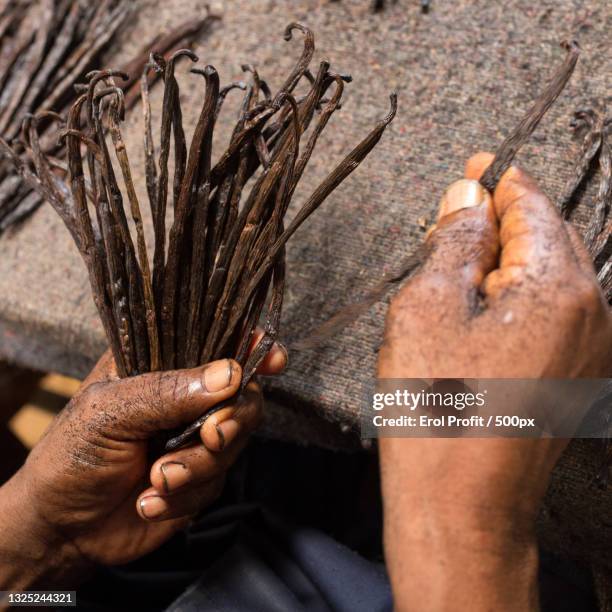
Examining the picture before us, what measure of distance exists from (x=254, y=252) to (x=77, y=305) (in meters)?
0.48

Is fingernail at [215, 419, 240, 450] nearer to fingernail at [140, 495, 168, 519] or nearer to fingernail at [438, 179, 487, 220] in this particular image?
fingernail at [140, 495, 168, 519]

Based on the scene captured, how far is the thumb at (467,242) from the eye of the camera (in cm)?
66

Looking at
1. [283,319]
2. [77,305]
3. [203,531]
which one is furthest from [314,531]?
[77,305]

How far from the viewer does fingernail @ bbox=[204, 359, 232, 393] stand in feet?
2.53

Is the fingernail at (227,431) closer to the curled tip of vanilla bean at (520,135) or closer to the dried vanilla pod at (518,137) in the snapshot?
the dried vanilla pod at (518,137)

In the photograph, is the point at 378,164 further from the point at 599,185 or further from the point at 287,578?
the point at 287,578

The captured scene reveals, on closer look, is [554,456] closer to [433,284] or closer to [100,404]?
[433,284]

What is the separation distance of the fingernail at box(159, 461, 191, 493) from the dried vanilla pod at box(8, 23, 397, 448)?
0.09 feet

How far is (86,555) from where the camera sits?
948 mm

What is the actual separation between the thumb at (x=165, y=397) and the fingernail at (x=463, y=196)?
27 cm

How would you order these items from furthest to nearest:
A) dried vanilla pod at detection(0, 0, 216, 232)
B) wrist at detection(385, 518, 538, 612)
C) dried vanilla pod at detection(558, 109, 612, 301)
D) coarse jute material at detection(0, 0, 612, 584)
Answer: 1. dried vanilla pod at detection(0, 0, 216, 232)
2. coarse jute material at detection(0, 0, 612, 584)
3. dried vanilla pod at detection(558, 109, 612, 301)
4. wrist at detection(385, 518, 538, 612)

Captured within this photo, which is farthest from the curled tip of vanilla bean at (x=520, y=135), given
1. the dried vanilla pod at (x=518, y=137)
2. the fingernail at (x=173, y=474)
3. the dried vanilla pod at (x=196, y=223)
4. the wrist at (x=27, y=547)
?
the wrist at (x=27, y=547)

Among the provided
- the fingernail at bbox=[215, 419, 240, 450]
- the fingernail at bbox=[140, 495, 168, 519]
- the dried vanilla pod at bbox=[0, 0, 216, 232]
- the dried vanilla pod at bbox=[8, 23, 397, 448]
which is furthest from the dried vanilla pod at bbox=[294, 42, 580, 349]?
the dried vanilla pod at bbox=[0, 0, 216, 232]

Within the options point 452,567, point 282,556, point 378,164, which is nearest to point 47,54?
point 378,164
